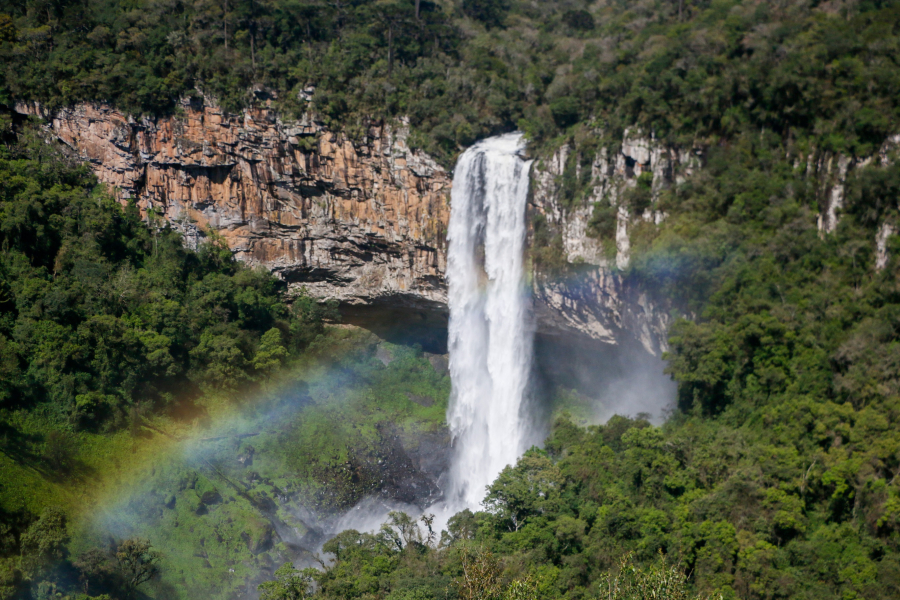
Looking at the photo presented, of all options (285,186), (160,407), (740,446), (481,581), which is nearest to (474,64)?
(285,186)

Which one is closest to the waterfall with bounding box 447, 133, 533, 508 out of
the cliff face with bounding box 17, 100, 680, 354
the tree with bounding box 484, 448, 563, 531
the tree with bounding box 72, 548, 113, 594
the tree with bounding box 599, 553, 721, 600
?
the cliff face with bounding box 17, 100, 680, 354

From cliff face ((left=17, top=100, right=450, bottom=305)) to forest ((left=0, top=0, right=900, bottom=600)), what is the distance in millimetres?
Result: 863

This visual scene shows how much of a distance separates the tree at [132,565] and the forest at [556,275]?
12 centimetres

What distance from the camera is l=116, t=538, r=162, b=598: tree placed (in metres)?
24.2

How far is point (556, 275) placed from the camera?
31109 millimetres

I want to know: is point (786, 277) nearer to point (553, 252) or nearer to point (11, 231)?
point (553, 252)

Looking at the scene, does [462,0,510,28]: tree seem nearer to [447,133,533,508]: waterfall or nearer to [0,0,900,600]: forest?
[0,0,900,600]: forest

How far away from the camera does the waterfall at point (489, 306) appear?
3212 centimetres

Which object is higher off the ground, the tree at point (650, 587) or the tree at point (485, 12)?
the tree at point (485, 12)

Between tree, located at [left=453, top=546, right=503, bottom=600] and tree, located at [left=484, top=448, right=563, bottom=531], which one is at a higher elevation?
tree, located at [left=453, top=546, right=503, bottom=600]

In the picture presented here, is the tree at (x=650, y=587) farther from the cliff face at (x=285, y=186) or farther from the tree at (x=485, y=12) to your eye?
the tree at (x=485, y=12)

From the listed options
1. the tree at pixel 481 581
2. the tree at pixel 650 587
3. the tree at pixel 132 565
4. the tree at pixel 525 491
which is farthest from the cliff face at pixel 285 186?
the tree at pixel 650 587

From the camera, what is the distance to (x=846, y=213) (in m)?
24.6

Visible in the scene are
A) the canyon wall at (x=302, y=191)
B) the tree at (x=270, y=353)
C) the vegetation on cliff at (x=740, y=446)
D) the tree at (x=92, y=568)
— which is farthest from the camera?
the canyon wall at (x=302, y=191)
